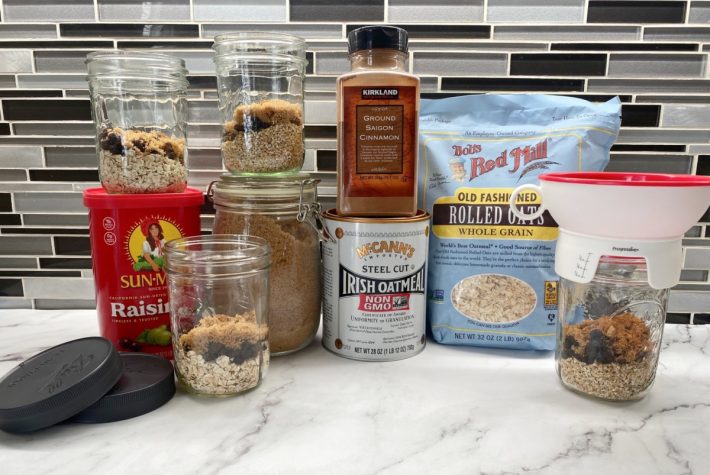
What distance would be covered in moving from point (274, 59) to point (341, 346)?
1.48 feet

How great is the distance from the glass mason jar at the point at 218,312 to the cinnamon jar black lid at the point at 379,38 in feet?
1.03

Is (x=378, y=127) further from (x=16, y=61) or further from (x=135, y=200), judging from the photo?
(x=16, y=61)

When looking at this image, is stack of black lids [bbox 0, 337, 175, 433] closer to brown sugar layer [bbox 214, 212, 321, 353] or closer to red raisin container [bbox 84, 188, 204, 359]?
red raisin container [bbox 84, 188, 204, 359]

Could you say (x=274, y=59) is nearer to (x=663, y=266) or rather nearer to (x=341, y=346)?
(x=341, y=346)

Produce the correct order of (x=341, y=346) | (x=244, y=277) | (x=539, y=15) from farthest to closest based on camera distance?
(x=539, y=15) < (x=341, y=346) < (x=244, y=277)

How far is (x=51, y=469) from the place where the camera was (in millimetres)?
506

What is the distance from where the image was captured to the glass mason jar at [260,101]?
2.44ft

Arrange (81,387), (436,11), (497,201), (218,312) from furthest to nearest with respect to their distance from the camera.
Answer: (436,11)
(497,201)
(218,312)
(81,387)

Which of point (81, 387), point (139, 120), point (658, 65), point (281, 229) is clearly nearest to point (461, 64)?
point (658, 65)

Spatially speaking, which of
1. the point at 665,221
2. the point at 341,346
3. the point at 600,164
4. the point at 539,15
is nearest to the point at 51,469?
the point at 341,346

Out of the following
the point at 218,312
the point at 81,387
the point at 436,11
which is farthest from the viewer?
the point at 436,11

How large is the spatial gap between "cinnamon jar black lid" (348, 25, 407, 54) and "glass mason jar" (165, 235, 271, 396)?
0.31 m

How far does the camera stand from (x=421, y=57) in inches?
35.2

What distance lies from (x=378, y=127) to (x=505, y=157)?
21 cm
